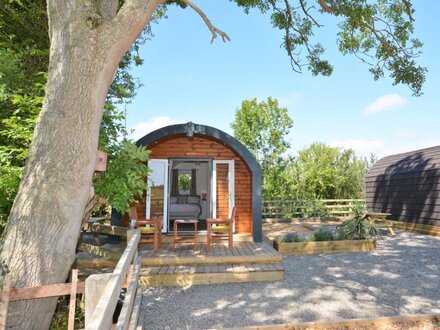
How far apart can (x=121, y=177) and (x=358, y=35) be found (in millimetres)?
7002

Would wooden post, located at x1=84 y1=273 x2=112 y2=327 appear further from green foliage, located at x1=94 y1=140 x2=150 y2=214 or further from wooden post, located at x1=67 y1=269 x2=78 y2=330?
green foliage, located at x1=94 y1=140 x2=150 y2=214

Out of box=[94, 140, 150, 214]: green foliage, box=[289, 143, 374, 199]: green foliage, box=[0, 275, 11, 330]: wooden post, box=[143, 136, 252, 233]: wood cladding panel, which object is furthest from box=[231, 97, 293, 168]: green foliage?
box=[0, 275, 11, 330]: wooden post

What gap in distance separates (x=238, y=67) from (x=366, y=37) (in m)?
5.67

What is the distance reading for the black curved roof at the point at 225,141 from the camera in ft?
21.6

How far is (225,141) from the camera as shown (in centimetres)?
666

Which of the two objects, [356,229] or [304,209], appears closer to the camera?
[356,229]

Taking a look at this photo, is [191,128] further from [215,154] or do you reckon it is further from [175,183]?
[175,183]

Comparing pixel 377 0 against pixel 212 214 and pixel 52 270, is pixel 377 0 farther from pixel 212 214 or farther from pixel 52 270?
pixel 52 270

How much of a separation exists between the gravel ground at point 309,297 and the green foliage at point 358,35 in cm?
397

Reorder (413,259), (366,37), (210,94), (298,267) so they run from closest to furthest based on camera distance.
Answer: (298,267), (413,259), (366,37), (210,94)

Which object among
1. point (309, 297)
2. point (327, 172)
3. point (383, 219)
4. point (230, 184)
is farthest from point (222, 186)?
point (327, 172)

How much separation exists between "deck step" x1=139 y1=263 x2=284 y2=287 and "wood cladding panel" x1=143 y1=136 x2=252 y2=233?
2702 millimetres

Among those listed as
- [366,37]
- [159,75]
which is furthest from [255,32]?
[159,75]

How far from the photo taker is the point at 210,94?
14625 millimetres
